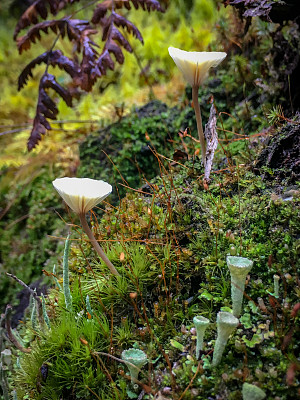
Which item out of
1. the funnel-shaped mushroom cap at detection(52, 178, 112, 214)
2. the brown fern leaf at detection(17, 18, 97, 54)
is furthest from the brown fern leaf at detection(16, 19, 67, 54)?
the funnel-shaped mushroom cap at detection(52, 178, 112, 214)

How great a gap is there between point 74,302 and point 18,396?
57cm

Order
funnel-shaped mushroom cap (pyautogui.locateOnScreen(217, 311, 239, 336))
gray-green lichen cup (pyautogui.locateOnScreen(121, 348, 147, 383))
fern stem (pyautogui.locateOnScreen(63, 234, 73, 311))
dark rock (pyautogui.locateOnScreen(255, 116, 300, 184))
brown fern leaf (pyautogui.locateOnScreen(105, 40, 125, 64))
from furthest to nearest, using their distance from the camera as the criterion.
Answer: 1. brown fern leaf (pyautogui.locateOnScreen(105, 40, 125, 64))
2. dark rock (pyautogui.locateOnScreen(255, 116, 300, 184))
3. fern stem (pyautogui.locateOnScreen(63, 234, 73, 311))
4. gray-green lichen cup (pyautogui.locateOnScreen(121, 348, 147, 383))
5. funnel-shaped mushroom cap (pyautogui.locateOnScreen(217, 311, 239, 336))

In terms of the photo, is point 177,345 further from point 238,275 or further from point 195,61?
point 195,61

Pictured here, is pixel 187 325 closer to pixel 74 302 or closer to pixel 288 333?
pixel 288 333

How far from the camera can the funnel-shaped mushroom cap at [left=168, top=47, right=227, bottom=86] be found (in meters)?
1.92

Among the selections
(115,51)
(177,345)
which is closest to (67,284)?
(177,345)

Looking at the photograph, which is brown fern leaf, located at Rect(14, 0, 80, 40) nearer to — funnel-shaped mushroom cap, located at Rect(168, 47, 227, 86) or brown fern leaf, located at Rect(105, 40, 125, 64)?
brown fern leaf, located at Rect(105, 40, 125, 64)

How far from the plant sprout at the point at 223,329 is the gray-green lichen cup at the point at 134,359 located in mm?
321

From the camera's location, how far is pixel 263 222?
1906 millimetres

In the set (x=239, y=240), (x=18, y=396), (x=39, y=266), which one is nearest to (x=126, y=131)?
(x=39, y=266)

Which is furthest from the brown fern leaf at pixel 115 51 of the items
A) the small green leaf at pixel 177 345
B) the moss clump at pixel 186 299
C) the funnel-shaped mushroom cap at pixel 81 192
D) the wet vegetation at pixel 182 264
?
the small green leaf at pixel 177 345

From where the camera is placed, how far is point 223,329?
1.40m

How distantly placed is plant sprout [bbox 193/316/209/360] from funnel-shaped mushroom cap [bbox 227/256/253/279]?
248mm

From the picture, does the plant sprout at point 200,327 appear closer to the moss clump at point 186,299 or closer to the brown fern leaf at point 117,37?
the moss clump at point 186,299
